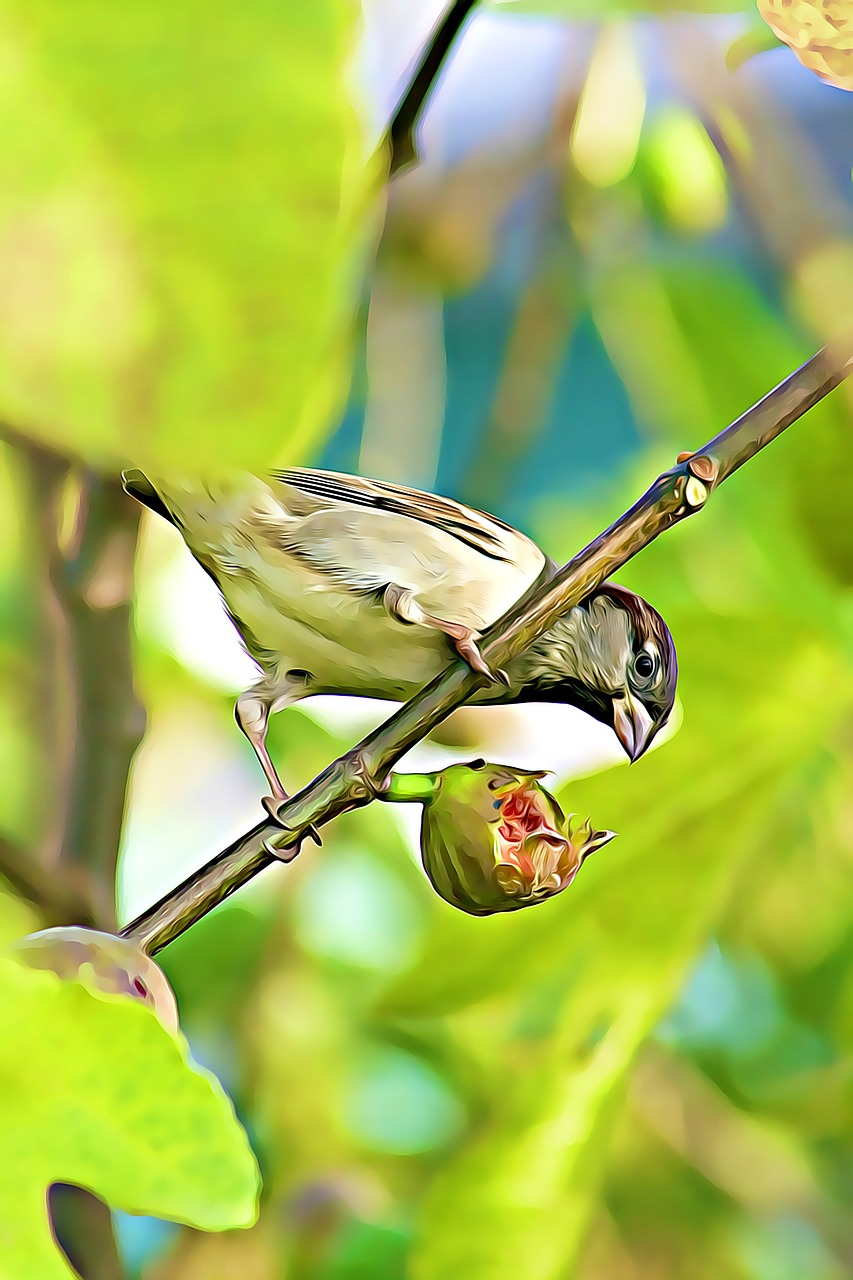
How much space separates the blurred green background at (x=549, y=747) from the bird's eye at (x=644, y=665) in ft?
0.07

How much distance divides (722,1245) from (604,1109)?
8cm

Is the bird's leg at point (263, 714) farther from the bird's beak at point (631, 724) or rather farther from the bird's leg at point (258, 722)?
the bird's beak at point (631, 724)

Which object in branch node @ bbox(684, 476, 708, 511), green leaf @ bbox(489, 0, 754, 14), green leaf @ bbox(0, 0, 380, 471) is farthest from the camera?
green leaf @ bbox(489, 0, 754, 14)

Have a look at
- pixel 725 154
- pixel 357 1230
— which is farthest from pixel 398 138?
pixel 357 1230

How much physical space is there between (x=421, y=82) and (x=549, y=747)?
0.75 ft

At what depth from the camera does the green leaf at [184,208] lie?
129 mm

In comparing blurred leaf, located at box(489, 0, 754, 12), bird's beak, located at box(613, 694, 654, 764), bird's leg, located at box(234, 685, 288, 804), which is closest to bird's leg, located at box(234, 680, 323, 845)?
bird's leg, located at box(234, 685, 288, 804)

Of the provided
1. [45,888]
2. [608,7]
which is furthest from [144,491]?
Answer: [608,7]

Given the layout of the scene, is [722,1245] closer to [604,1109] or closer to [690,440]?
[604,1109]

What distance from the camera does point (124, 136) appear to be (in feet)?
0.43

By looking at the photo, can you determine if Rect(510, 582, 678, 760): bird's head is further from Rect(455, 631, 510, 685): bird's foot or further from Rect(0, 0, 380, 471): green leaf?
Rect(0, 0, 380, 471): green leaf

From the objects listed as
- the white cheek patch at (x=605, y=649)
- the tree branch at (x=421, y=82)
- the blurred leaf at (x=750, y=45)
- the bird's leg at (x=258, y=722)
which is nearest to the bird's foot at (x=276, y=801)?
the bird's leg at (x=258, y=722)

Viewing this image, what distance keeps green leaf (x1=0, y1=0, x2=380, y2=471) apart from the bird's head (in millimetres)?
212

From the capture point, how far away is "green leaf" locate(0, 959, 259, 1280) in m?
0.19
